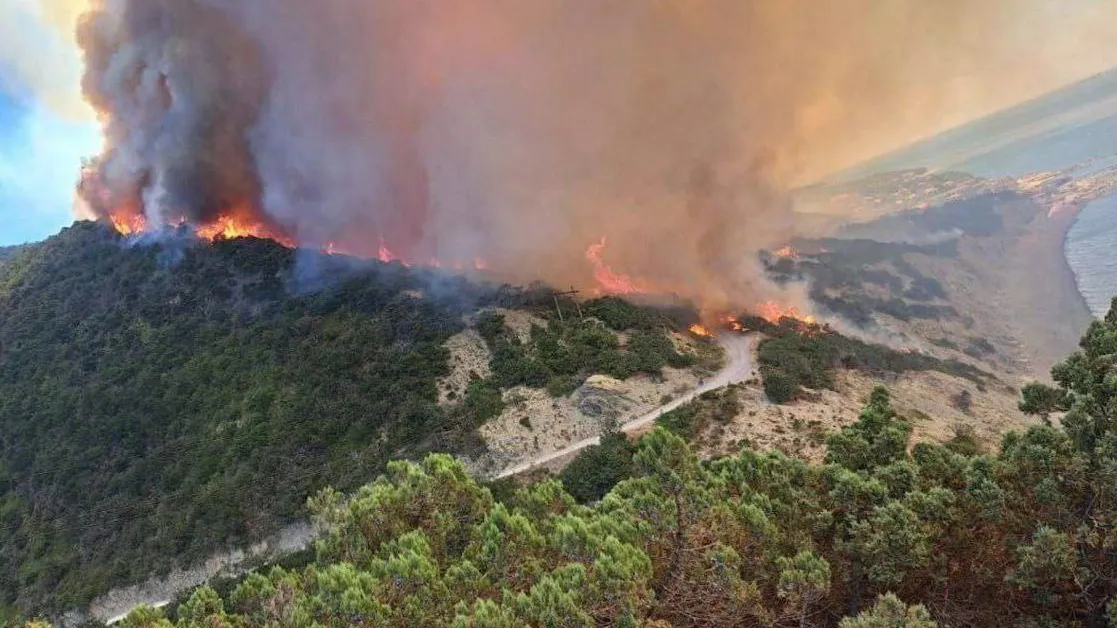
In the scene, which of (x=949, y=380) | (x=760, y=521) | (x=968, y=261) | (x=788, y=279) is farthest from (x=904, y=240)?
(x=760, y=521)

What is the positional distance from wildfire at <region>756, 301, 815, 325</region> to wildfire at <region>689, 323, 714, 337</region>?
1261 centimetres

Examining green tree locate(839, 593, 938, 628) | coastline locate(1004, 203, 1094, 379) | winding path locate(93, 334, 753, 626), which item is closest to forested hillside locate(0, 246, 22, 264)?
winding path locate(93, 334, 753, 626)

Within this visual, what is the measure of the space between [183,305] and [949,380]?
106299mm

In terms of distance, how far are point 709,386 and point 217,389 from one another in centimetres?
5882

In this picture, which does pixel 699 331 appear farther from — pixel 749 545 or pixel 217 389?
pixel 749 545

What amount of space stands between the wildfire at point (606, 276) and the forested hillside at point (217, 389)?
1326 cm

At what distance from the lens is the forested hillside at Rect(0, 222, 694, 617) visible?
207 ft

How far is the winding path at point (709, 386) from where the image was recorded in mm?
61781

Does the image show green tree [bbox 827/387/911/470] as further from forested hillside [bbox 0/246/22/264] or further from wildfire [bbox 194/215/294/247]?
forested hillside [bbox 0/246/22/264]

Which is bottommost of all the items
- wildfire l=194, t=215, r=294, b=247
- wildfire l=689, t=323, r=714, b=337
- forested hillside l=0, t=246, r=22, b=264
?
wildfire l=689, t=323, r=714, b=337

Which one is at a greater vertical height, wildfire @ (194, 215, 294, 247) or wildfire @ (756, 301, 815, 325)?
wildfire @ (194, 215, 294, 247)

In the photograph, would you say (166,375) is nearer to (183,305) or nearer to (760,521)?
(183,305)

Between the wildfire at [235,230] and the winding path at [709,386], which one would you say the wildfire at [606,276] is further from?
the wildfire at [235,230]

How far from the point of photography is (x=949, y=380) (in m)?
81.2
